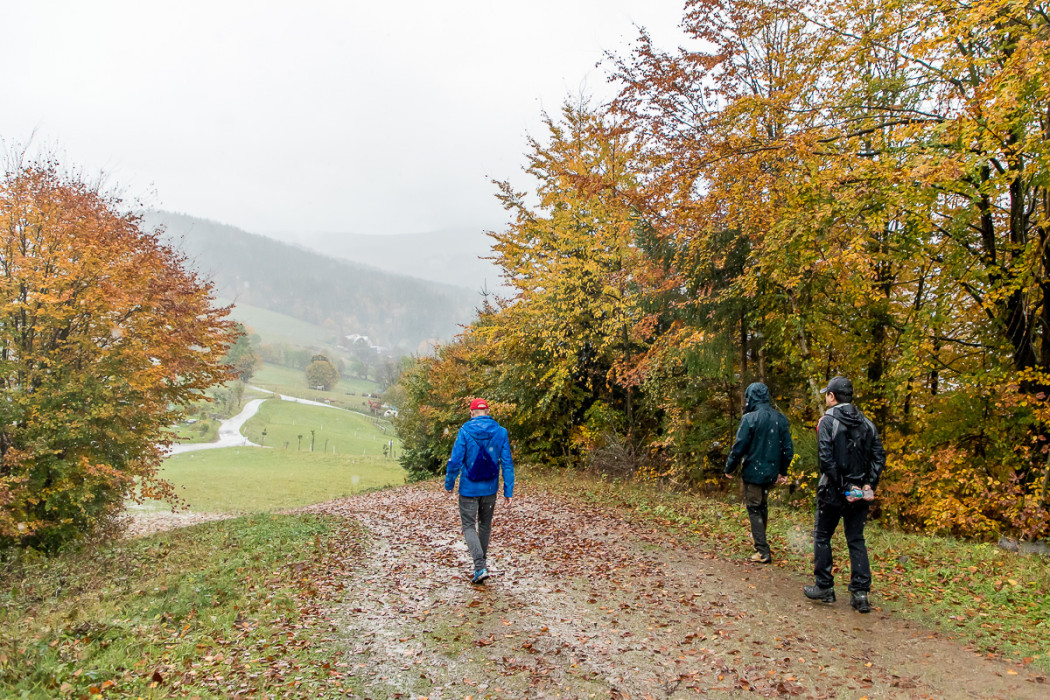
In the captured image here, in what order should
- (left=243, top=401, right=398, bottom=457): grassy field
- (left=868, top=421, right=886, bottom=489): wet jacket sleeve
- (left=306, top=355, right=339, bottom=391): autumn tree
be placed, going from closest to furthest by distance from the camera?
(left=868, top=421, right=886, bottom=489): wet jacket sleeve
(left=243, top=401, right=398, bottom=457): grassy field
(left=306, top=355, right=339, bottom=391): autumn tree

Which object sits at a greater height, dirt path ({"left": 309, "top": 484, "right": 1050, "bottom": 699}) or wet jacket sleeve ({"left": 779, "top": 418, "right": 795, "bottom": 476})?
wet jacket sleeve ({"left": 779, "top": 418, "right": 795, "bottom": 476})

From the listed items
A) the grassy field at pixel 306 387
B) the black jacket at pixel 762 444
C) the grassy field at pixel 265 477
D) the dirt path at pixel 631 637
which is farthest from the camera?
the grassy field at pixel 306 387

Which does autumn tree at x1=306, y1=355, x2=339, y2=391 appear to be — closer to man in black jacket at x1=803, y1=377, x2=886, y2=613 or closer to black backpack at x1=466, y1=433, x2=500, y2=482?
black backpack at x1=466, y1=433, x2=500, y2=482

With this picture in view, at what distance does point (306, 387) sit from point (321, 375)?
7564 millimetres

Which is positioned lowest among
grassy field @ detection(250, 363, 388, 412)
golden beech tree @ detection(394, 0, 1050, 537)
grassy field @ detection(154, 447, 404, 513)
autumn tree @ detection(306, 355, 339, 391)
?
grassy field @ detection(154, 447, 404, 513)

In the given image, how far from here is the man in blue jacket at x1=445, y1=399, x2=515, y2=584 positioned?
6.72 m

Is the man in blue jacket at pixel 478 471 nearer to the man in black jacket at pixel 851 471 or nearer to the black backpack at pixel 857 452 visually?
the man in black jacket at pixel 851 471

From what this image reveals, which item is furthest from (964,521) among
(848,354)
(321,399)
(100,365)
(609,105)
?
(321,399)

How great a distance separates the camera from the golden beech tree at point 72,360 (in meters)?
12.5

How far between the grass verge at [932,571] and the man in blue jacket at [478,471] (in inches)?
130

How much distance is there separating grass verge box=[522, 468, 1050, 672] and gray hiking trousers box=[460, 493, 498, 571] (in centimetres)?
326

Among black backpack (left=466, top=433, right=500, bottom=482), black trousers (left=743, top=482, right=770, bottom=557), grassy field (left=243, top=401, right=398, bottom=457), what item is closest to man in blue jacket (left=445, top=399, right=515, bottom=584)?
black backpack (left=466, top=433, right=500, bottom=482)

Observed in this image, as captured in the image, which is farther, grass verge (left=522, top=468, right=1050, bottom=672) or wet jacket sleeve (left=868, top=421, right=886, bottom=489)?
wet jacket sleeve (left=868, top=421, right=886, bottom=489)

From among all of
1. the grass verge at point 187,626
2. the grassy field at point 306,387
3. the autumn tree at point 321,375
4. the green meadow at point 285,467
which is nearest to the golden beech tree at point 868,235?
the grass verge at point 187,626
